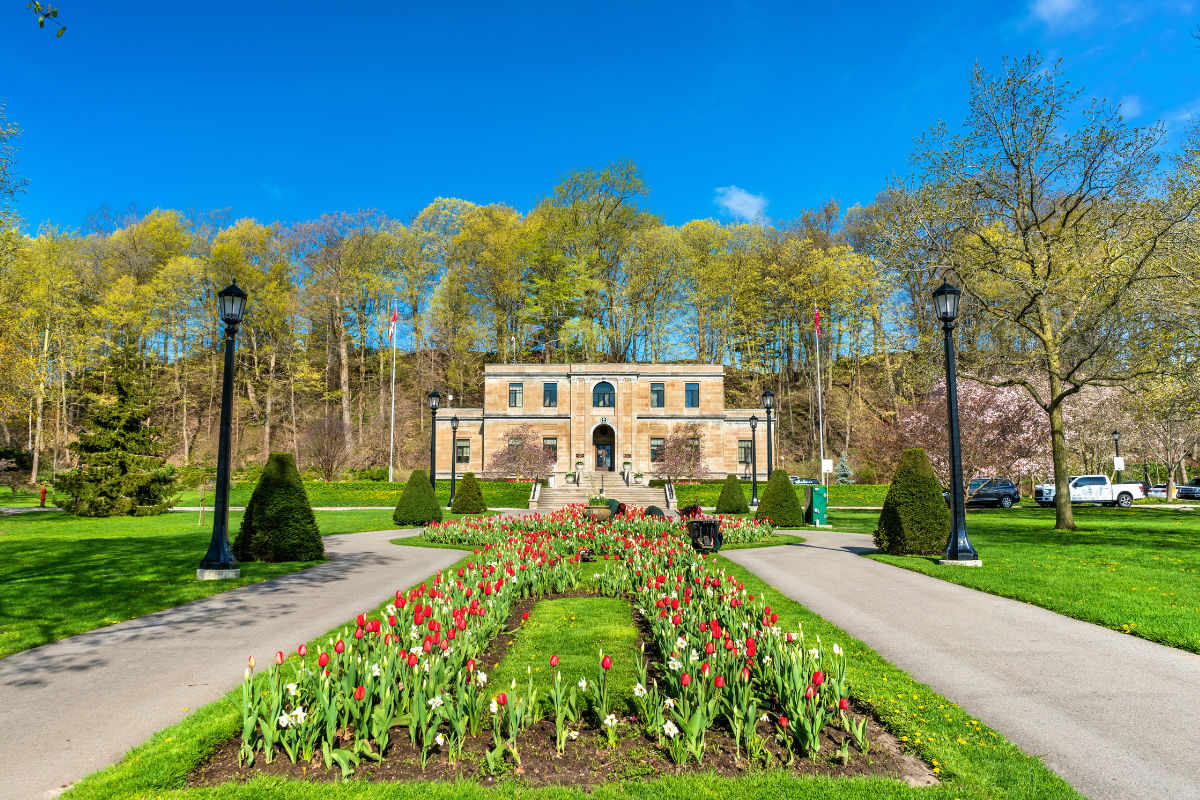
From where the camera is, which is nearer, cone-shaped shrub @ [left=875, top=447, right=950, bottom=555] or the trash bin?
cone-shaped shrub @ [left=875, top=447, right=950, bottom=555]

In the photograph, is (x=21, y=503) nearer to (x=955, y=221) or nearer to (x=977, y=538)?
(x=977, y=538)

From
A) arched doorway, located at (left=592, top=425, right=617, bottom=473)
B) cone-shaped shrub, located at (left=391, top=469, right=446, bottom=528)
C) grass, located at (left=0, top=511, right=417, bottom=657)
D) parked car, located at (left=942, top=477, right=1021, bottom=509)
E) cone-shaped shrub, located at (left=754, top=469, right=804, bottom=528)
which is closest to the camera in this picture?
grass, located at (left=0, top=511, right=417, bottom=657)

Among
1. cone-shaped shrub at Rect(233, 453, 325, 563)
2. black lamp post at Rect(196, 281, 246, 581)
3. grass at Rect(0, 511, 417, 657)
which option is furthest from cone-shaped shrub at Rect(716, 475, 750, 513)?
black lamp post at Rect(196, 281, 246, 581)

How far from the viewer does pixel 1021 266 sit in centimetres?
Result: 1914

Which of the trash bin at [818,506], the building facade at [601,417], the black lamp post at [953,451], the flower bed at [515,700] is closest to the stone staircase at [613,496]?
the building facade at [601,417]

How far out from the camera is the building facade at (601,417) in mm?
45656

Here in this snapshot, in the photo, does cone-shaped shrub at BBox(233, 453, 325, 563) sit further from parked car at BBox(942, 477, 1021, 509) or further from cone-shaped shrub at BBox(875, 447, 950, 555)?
parked car at BBox(942, 477, 1021, 509)

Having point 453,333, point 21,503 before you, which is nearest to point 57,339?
point 21,503

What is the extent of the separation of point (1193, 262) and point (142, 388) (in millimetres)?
33317

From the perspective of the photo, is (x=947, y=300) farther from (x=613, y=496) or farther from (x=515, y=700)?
(x=613, y=496)

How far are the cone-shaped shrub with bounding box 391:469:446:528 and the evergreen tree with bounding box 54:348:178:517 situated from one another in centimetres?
962

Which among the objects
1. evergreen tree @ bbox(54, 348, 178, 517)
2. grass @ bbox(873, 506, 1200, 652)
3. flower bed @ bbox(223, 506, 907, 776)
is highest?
evergreen tree @ bbox(54, 348, 178, 517)

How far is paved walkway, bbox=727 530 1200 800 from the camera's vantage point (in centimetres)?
392

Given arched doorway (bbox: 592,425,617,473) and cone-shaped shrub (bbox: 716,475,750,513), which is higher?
arched doorway (bbox: 592,425,617,473)
